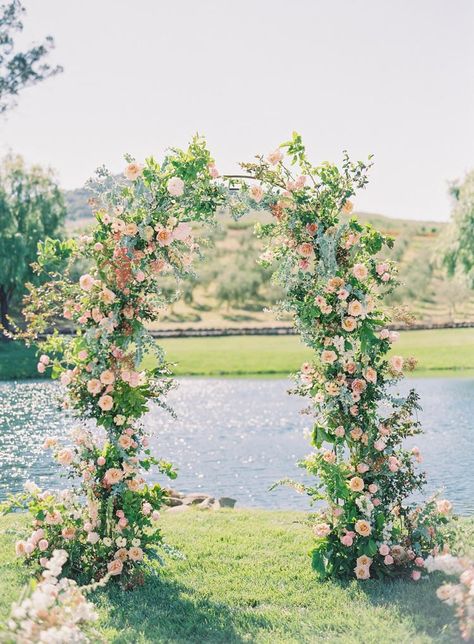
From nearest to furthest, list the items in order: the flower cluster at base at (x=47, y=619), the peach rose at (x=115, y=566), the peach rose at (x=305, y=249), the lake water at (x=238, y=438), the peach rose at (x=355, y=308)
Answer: the flower cluster at base at (x=47, y=619), the peach rose at (x=115, y=566), the peach rose at (x=355, y=308), the peach rose at (x=305, y=249), the lake water at (x=238, y=438)

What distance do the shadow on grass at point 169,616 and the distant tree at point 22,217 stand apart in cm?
3327

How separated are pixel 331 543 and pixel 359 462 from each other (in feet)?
2.56

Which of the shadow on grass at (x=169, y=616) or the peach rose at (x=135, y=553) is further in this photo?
the peach rose at (x=135, y=553)

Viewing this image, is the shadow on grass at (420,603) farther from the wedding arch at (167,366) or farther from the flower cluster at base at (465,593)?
the flower cluster at base at (465,593)

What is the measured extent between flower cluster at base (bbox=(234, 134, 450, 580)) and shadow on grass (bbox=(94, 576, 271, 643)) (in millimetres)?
1217

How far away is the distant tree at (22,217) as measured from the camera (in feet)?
129

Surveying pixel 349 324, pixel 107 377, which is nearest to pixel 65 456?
pixel 107 377

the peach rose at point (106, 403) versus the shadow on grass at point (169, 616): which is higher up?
the peach rose at point (106, 403)

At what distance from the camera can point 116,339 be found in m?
7.50

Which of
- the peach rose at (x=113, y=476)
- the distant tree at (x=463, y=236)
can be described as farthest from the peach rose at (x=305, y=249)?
Answer: the distant tree at (x=463, y=236)

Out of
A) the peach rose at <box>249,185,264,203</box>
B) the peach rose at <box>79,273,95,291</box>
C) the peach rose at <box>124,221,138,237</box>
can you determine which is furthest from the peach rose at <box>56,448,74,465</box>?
the peach rose at <box>249,185,264,203</box>

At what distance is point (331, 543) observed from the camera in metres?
7.70

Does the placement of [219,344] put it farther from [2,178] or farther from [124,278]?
[124,278]

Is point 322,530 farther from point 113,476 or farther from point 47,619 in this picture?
point 47,619
